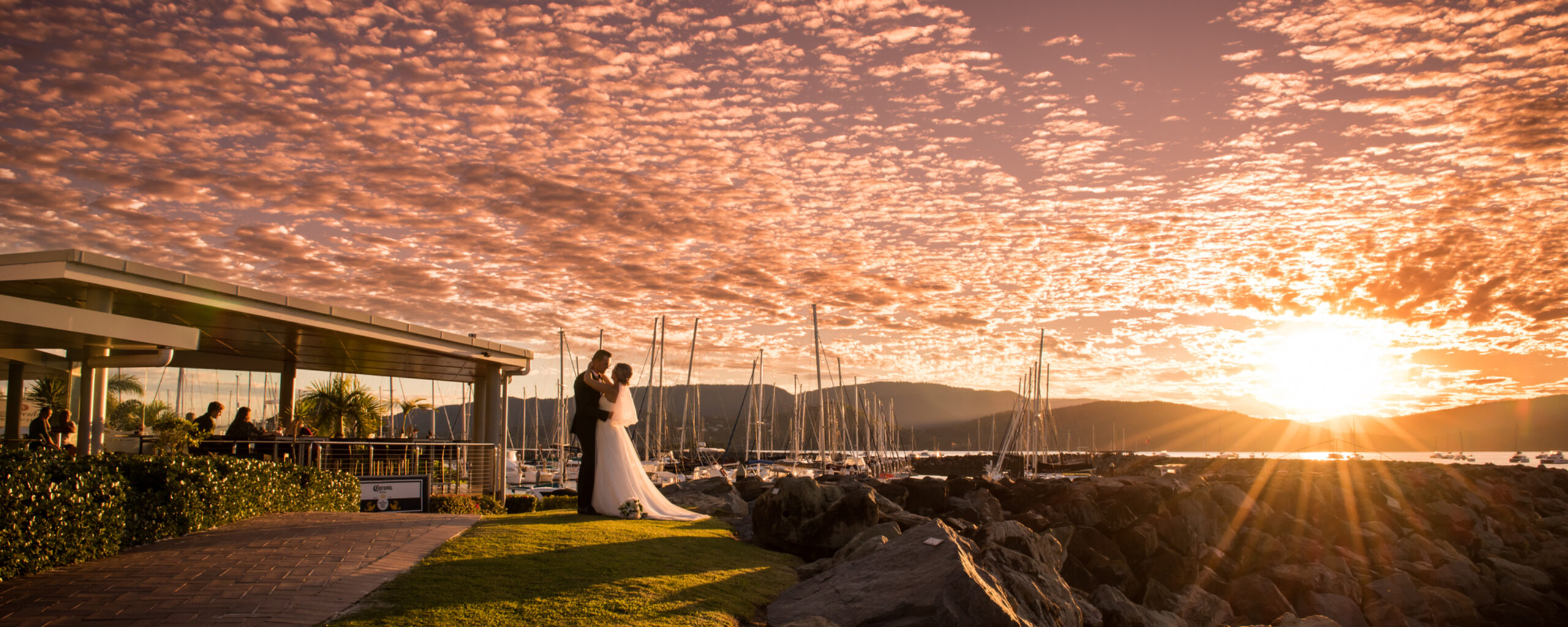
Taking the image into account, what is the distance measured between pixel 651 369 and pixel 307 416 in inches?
1147

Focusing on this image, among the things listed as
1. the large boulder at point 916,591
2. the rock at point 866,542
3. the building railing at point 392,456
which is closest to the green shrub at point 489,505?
the building railing at point 392,456

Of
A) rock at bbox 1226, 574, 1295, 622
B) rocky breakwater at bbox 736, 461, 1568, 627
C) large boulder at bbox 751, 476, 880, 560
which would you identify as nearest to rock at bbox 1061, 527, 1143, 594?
rocky breakwater at bbox 736, 461, 1568, 627

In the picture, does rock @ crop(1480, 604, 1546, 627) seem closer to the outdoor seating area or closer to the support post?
the outdoor seating area

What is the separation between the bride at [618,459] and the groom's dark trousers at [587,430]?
8 cm

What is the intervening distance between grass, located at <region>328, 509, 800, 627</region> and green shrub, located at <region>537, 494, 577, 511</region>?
10.6 m

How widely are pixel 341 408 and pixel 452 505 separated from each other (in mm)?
13059

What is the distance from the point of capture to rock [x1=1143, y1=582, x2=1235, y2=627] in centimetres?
1734

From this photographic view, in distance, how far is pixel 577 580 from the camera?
9141mm

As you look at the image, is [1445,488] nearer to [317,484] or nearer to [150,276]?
[317,484]

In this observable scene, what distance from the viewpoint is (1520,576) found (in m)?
26.2

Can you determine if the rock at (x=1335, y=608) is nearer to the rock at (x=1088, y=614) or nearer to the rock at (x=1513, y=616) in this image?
the rock at (x=1513, y=616)

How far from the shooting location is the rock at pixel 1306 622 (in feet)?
46.7

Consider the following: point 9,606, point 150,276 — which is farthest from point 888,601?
point 150,276

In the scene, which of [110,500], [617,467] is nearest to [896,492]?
[617,467]
